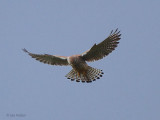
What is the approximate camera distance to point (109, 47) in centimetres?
1401

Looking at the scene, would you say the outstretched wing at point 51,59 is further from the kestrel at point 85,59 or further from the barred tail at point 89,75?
the barred tail at point 89,75

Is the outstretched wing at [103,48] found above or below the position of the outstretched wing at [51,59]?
below

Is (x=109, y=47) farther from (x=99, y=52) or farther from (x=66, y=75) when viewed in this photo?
(x=66, y=75)

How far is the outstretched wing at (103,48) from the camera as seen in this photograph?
13883 mm

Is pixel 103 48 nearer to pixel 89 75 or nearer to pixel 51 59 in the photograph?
pixel 89 75

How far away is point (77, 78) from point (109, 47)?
169 centimetres

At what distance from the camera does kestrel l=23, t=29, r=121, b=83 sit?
1392cm

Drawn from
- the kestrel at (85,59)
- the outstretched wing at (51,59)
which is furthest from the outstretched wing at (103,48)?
the outstretched wing at (51,59)

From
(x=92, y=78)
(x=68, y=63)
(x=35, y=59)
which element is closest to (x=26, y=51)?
(x=35, y=59)

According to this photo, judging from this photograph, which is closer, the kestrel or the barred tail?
the kestrel

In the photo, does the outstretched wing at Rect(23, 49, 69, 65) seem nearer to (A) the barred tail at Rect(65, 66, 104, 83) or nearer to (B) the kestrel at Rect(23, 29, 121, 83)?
(B) the kestrel at Rect(23, 29, 121, 83)

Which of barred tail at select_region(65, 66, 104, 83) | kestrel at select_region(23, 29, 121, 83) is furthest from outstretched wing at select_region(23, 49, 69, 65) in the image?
barred tail at select_region(65, 66, 104, 83)

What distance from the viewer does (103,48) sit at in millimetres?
14062

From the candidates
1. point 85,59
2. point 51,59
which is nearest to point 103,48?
point 85,59
